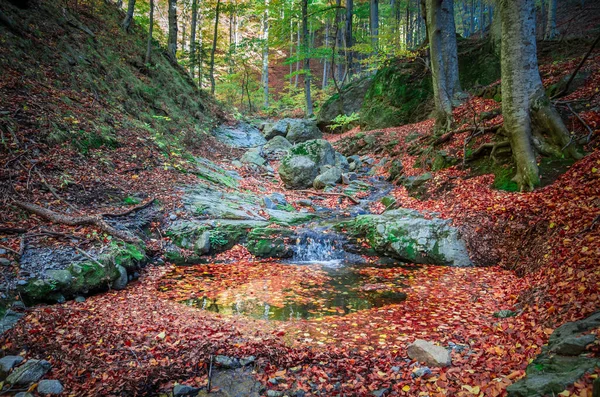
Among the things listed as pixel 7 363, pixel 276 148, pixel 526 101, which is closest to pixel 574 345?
pixel 7 363

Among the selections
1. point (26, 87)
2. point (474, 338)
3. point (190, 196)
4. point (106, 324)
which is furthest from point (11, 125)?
point (474, 338)

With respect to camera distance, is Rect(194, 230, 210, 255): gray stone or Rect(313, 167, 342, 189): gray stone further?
Rect(313, 167, 342, 189): gray stone

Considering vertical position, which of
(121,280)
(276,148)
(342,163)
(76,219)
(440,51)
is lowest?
(121,280)

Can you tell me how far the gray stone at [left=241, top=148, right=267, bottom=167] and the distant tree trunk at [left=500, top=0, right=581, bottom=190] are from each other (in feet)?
35.1

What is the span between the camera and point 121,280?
20.0ft

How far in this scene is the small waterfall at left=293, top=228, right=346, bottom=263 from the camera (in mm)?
8734

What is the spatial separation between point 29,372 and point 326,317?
3818 mm

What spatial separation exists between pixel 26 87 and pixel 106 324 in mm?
7677

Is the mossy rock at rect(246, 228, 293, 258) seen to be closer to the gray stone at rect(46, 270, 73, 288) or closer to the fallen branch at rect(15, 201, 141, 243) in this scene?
the fallen branch at rect(15, 201, 141, 243)

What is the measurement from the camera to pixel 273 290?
21.2 ft

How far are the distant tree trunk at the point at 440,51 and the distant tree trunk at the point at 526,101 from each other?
14.2 ft

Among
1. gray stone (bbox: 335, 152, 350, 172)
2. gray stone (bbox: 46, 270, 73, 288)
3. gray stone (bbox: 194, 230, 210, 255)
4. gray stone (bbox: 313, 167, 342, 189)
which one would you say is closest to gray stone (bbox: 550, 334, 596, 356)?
gray stone (bbox: 46, 270, 73, 288)

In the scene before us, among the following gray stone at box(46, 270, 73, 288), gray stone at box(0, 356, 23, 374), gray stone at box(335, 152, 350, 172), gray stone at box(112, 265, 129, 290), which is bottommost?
gray stone at box(0, 356, 23, 374)

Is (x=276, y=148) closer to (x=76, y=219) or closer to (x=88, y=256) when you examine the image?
(x=76, y=219)
